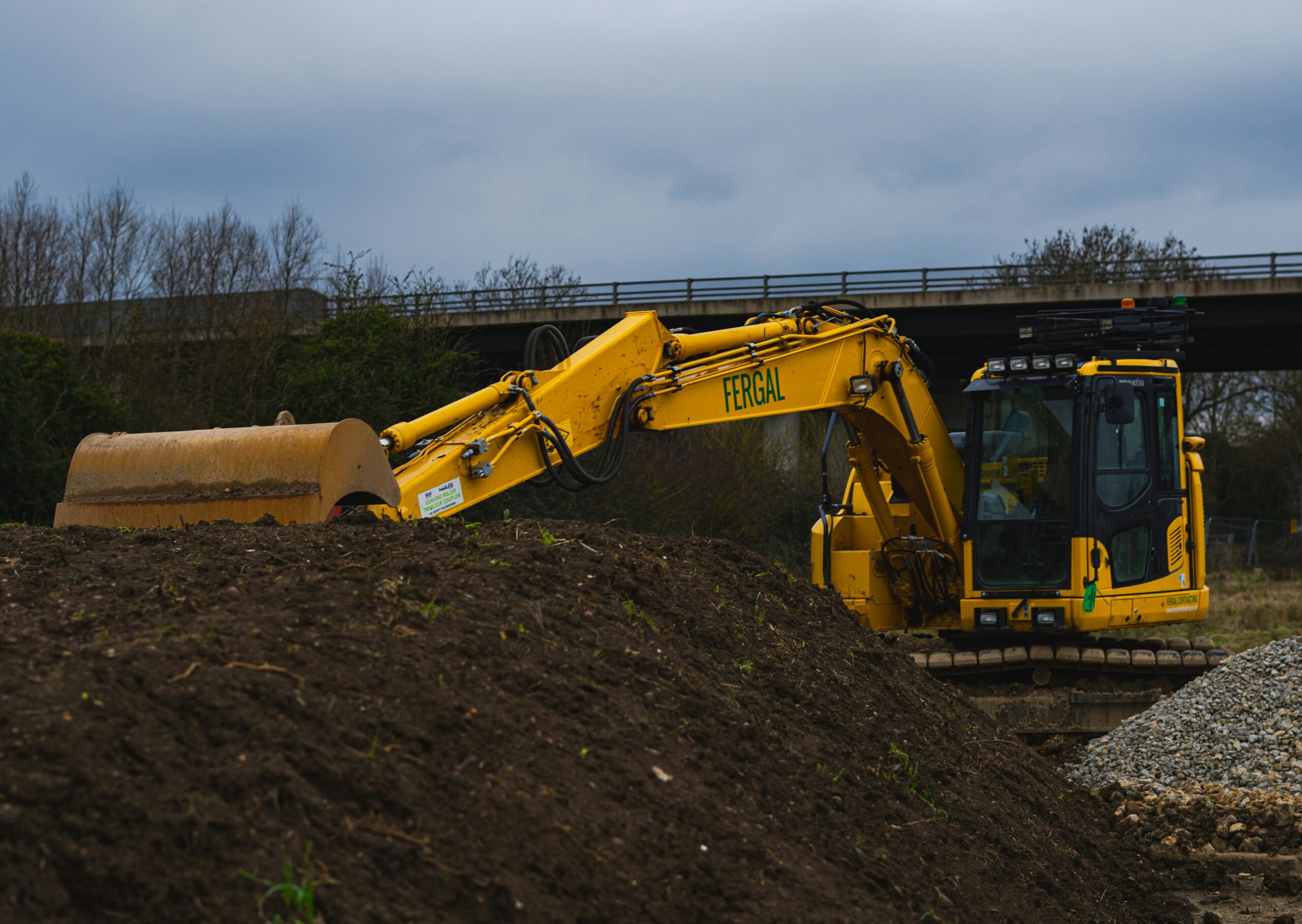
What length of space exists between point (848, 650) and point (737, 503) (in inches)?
674

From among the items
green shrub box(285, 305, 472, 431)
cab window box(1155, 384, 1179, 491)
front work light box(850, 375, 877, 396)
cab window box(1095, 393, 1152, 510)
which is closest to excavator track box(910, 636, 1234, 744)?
cab window box(1095, 393, 1152, 510)

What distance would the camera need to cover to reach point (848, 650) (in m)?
6.09

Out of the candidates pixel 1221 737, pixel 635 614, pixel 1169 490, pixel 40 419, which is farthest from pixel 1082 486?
pixel 40 419

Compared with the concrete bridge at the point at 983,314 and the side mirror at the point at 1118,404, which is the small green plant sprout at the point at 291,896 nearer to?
the side mirror at the point at 1118,404

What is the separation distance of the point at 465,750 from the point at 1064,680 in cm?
737

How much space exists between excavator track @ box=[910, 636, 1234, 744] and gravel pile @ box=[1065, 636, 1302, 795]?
51 centimetres

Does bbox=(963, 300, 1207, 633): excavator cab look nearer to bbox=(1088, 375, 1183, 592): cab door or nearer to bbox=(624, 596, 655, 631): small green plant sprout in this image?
bbox=(1088, 375, 1183, 592): cab door

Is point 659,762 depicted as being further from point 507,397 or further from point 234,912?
point 507,397

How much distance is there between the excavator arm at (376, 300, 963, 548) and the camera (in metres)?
6.59

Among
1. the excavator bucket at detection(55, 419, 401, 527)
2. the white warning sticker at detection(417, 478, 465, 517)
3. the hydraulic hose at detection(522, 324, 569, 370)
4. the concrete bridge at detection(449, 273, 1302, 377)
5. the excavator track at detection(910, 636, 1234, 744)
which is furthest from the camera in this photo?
the concrete bridge at detection(449, 273, 1302, 377)

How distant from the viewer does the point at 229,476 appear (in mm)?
6078

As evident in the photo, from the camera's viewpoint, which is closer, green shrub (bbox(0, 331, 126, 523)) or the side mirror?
the side mirror

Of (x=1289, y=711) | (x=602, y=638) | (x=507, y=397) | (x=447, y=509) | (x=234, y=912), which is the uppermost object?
(x=507, y=397)

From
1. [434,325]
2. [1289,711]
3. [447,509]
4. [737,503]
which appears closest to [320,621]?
[447,509]
